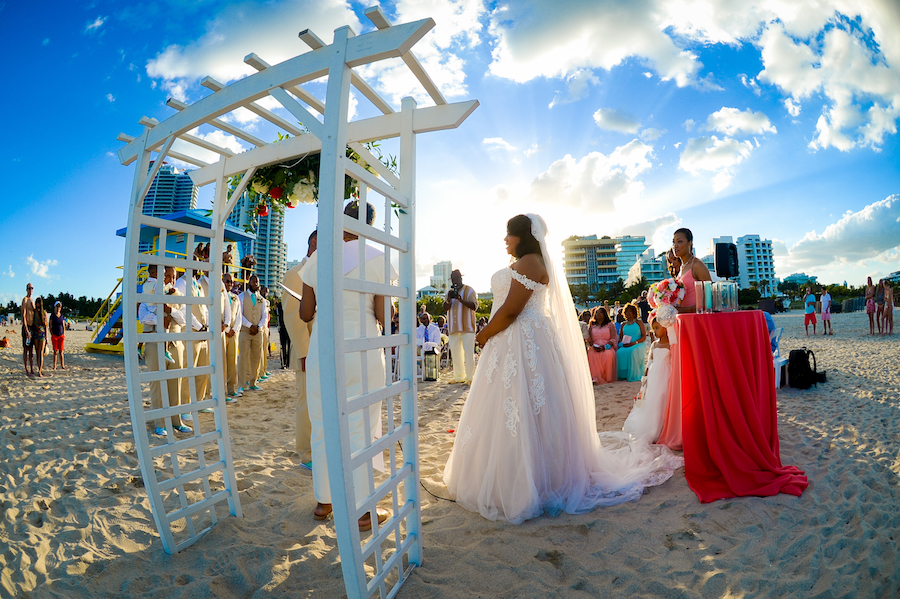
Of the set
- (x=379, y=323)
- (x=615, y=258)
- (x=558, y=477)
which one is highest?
(x=615, y=258)

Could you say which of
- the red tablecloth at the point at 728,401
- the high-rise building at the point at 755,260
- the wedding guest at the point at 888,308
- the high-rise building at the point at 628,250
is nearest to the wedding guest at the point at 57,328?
the red tablecloth at the point at 728,401

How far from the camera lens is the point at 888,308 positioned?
1423 cm

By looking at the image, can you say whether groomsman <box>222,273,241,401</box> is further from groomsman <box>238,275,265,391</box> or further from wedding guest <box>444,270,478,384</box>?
wedding guest <box>444,270,478,384</box>

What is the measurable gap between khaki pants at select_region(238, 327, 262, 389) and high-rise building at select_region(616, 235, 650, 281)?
A: 109m


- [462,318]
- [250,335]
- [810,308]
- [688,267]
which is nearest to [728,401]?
[688,267]

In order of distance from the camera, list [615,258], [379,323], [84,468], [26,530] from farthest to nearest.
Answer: [615,258] < [84,468] < [379,323] < [26,530]

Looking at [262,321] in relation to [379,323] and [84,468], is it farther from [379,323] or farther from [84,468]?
[379,323]

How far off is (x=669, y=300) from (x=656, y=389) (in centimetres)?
95

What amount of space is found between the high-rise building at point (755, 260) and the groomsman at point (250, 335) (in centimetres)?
11871

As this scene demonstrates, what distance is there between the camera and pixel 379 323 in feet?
9.89

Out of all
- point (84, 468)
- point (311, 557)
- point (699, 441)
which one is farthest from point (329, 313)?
point (84, 468)

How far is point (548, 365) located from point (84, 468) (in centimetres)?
426

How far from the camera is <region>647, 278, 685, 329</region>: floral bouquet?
421 cm

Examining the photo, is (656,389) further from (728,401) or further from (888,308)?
(888,308)
